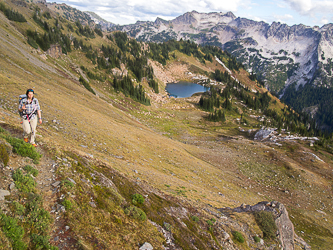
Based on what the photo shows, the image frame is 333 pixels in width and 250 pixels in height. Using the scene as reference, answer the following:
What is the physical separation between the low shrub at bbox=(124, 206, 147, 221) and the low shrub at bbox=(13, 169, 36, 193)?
4210mm

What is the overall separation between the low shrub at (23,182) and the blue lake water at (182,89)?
12347cm

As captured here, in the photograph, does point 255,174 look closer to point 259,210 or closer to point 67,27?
point 259,210

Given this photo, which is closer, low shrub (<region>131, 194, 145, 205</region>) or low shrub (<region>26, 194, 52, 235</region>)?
low shrub (<region>26, 194, 52, 235</region>)

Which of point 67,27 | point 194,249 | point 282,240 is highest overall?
point 67,27

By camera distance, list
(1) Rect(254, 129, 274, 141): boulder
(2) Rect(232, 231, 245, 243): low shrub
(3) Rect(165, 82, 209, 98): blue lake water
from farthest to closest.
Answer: (3) Rect(165, 82, 209, 98): blue lake water < (1) Rect(254, 129, 274, 141): boulder < (2) Rect(232, 231, 245, 243): low shrub

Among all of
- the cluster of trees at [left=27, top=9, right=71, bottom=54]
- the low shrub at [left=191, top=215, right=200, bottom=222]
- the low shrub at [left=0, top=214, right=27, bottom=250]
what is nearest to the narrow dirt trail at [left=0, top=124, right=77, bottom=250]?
the low shrub at [left=0, top=214, right=27, bottom=250]

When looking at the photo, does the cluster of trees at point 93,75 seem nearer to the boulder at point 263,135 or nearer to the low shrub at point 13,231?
the boulder at point 263,135

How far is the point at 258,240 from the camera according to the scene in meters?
12.8

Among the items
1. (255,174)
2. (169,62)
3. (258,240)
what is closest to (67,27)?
(169,62)

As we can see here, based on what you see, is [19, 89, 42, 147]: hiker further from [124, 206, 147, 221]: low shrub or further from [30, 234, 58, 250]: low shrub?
[124, 206, 147, 221]: low shrub

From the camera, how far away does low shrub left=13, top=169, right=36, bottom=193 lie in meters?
6.90

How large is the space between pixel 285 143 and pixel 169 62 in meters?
166

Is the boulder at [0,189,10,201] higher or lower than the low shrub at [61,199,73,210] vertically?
higher

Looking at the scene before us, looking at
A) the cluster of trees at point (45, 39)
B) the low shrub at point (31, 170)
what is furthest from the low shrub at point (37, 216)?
the cluster of trees at point (45, 39)
